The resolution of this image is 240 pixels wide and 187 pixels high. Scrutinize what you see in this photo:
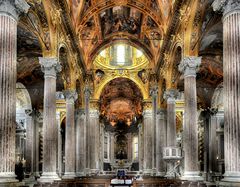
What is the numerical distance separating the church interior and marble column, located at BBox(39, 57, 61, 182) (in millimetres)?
44

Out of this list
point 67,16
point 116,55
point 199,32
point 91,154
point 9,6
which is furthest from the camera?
point 116,55

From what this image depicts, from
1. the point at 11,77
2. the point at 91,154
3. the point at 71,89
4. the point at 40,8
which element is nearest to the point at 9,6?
the point at 11,77

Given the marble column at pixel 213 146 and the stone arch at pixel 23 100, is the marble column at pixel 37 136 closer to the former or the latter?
the stone arch at pixel 23 100

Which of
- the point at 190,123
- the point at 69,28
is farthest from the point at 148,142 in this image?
the point at 190,123

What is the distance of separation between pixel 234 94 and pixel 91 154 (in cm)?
2280

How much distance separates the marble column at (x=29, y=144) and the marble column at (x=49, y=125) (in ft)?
49.0

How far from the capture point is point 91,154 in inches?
1323

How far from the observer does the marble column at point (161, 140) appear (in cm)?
2956

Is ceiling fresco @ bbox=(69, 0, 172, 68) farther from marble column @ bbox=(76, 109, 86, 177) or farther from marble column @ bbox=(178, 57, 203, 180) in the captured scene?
marble column @ bbox=(178, 57, 203, 180)

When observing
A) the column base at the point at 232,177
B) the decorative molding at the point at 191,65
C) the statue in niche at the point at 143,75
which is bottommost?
the column base at the point at 232,177

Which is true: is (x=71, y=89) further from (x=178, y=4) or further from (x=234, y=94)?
(x=234, y=94)

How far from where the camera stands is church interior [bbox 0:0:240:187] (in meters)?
12.1

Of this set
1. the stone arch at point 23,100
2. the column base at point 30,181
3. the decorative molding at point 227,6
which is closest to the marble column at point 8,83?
the decorative molding at point 227,6

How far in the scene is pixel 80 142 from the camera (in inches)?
1208
